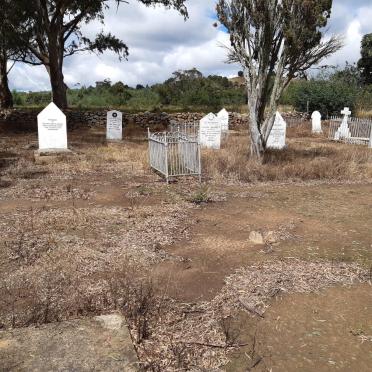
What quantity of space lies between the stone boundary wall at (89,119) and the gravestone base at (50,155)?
8.56m

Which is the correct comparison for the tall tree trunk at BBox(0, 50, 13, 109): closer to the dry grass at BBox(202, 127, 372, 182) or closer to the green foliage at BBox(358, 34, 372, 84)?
the dry grass at BBox(202, 127, 372, 182)

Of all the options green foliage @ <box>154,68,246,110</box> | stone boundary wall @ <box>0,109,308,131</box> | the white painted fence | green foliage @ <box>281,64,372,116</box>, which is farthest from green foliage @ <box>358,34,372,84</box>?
the white painted fence

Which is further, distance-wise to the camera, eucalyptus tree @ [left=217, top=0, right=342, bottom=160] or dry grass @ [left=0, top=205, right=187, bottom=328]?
eucalyptus tree @ [left=217, top=0, right=342, bottom=160]

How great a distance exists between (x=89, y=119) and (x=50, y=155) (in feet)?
33.9

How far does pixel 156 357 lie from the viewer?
125 inches

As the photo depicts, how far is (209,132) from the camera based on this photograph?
15297mm

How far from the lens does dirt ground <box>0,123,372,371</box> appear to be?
3451 mm

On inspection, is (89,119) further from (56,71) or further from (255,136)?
(255,136)

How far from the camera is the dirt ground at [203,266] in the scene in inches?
136

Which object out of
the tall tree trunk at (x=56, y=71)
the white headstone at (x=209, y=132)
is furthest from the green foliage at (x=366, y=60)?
the white headstone at (x=209, y=132)

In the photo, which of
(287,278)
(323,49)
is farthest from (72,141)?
(287,278)

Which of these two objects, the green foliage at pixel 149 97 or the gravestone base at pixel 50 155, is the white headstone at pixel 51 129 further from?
the green foliage at pixel 149 97

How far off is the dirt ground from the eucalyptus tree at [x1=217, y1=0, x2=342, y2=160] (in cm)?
348

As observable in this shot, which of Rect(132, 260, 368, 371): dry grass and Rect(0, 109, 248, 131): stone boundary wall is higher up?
Rect(0, 109, 248, 131): stone boundary wall
